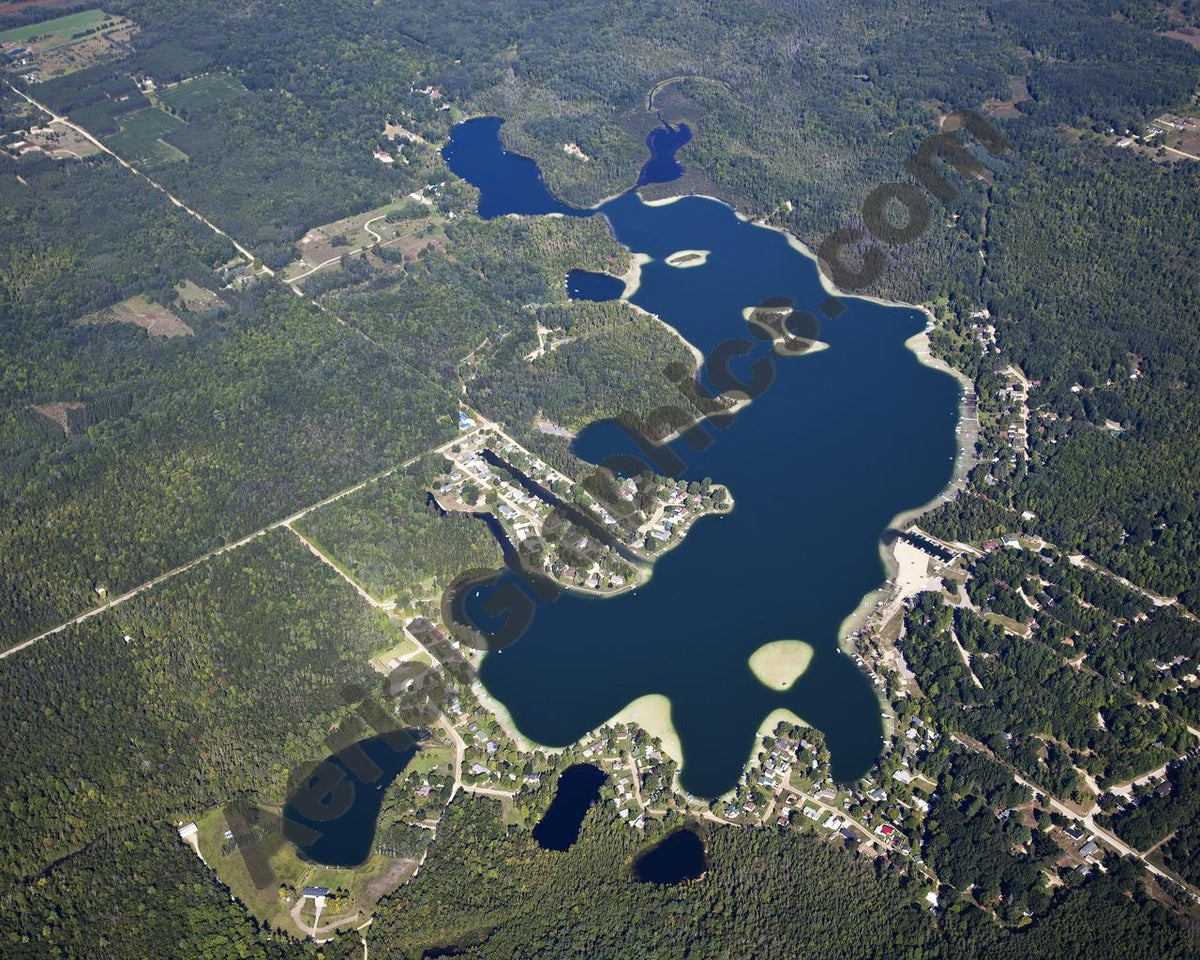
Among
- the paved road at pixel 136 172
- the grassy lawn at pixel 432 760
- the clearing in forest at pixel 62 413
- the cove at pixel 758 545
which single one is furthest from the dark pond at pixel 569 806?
the paved road at pixel 136 172

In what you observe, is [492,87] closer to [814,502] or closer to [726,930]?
[814,502]

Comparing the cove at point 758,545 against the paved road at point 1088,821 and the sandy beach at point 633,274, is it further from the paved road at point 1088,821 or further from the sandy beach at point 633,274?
the paved road at point 1088,821

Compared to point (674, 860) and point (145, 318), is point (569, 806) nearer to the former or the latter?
point (674, 860)

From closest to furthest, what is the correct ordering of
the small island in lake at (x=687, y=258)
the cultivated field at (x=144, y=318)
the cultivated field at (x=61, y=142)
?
1. the cultivated field at (x=144, y=318)
2. the small island in lake at (x=687, y=258)
3. the cultivated field at (x=61, y=142)

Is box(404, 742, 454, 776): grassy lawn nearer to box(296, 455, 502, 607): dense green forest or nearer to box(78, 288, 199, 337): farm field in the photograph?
box(296, 455, 502, 607): dense green forest

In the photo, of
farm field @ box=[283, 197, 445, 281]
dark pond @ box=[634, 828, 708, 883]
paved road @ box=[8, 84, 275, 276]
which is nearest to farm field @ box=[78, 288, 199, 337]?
paved road @ box=[8, 84, 275, 276]

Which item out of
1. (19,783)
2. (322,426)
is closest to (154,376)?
(322,426)
